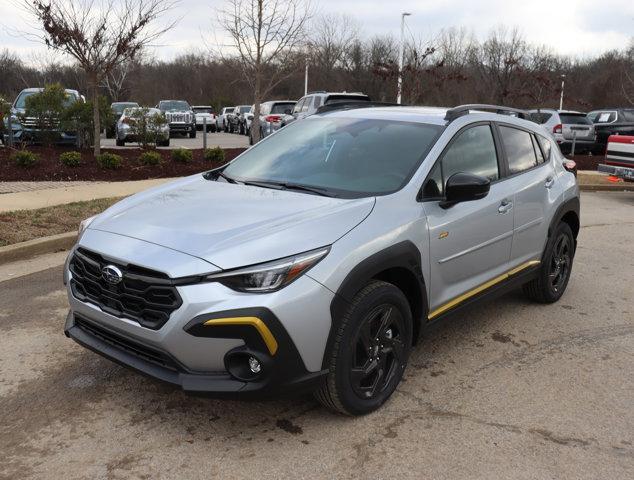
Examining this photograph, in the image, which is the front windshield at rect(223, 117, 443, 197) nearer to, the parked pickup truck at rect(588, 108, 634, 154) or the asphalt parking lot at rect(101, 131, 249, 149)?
the asphalt parking lot at rect(101, 131, 249, 149)

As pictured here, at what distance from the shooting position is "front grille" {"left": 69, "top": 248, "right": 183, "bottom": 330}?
9.24 ft

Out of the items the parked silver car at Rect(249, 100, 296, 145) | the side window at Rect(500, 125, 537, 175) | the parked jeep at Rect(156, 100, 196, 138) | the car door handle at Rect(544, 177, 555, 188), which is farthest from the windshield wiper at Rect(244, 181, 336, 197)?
the parked jeep at Rect(156, 100, 196, 138)

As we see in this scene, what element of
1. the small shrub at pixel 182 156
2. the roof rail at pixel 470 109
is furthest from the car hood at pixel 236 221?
the small shrub at pixel 182 156

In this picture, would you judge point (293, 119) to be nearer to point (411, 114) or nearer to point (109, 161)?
point (109, 161)

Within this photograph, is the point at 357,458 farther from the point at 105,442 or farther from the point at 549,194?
the point at 549,194

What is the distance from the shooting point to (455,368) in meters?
4.01

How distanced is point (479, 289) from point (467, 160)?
2.91 ft

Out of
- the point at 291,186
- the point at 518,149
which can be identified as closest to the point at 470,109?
the point at 518,149

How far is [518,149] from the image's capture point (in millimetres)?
4781

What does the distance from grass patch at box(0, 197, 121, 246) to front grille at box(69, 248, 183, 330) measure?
12.5 feet

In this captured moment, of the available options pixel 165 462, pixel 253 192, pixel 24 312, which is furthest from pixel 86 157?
pixel 165 462

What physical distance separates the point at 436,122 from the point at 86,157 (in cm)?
1053

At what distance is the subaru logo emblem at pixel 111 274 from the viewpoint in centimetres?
296

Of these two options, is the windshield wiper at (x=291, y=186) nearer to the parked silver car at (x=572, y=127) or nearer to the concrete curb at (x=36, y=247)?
the concrete curb at (x=36, y=247)
